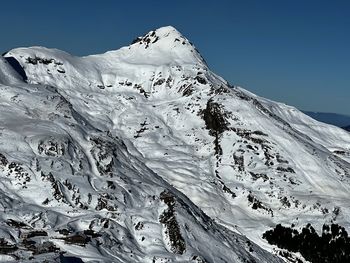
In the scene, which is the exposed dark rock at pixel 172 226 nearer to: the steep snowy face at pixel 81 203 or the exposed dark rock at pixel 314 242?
the steep snowy face at pixel 81 203

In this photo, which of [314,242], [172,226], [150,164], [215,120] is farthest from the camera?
[215,120]

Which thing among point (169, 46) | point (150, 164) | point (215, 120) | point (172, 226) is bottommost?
point (172, 226)

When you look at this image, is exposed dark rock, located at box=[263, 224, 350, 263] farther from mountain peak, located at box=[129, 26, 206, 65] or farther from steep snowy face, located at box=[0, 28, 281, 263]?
mountain peak, located at box=[129, 26, 206, 65]

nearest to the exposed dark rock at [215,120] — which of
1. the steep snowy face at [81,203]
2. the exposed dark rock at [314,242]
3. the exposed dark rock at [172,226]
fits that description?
the steep snowy face at [81,203]

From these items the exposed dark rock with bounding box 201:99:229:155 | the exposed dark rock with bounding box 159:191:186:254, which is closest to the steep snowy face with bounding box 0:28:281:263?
the exposed dark rock with bounding box 159:191:186:254

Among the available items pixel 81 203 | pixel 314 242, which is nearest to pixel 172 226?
pixel 81 203

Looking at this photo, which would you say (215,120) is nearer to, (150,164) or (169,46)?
(150,164)

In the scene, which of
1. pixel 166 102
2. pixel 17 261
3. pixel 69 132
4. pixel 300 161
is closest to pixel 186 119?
→ pixel 166 102

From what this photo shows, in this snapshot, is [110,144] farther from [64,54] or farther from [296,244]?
[64,54]

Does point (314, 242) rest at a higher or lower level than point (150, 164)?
lower

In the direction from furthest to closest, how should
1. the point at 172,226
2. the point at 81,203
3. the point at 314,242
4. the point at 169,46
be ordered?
the point at 169,46 < the point at 314,242 < the point at 81,203 < the point at 172,226
